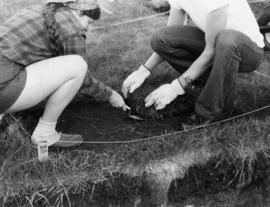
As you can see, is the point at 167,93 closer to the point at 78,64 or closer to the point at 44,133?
the point at 78,64

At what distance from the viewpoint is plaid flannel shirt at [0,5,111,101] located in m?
1.95

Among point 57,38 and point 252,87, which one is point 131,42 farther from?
point 57,38

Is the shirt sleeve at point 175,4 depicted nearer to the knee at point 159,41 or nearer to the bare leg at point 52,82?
the knee at point 159,41

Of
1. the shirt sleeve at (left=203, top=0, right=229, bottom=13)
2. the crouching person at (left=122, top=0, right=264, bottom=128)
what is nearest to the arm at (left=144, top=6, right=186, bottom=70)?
the crouching person at (left=122, top=0, right=264, bottom=128)

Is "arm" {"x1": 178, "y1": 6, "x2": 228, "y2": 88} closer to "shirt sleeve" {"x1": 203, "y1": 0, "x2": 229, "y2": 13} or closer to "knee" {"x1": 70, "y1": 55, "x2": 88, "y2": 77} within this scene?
"shirt sleeve" {"x1": 203, "y1": 0, "x2": 229, "y2": 13}

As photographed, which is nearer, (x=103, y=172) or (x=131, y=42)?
(x=103, y=172)

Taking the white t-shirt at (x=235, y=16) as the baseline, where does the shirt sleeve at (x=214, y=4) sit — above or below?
above

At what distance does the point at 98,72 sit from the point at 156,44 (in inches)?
23.0

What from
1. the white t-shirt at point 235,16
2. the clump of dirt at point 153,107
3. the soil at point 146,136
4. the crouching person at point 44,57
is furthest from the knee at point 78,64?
the white t-shirt at point 235,16

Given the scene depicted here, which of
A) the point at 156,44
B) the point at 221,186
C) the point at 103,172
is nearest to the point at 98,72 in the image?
the point at 156,44

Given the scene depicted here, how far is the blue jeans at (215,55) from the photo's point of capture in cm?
210

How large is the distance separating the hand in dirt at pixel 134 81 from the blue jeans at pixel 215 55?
0.52 ft

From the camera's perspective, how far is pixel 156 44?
2475 millimetres

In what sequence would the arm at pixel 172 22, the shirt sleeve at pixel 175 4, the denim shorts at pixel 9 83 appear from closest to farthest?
the denim shorts at pixel 9 83 → the shirt sleeve at pixel 175 4 → the arm at pixel 172 22
